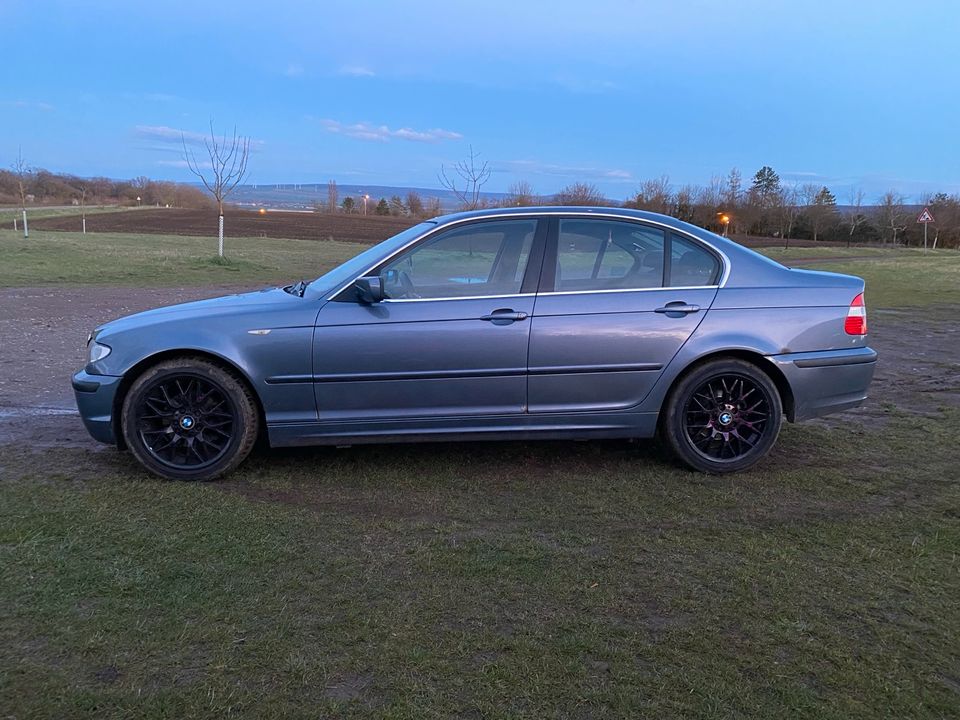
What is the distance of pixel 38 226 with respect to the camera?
143 ft

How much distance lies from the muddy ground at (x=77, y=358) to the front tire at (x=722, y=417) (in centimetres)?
153

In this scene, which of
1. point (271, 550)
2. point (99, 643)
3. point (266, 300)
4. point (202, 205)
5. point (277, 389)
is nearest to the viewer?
point (99, 643)

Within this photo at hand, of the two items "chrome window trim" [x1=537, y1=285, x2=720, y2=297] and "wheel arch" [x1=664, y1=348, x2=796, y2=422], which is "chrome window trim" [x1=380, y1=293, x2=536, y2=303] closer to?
"chrome window trim" [x1=537, y1=285, x2=720, y2=297]

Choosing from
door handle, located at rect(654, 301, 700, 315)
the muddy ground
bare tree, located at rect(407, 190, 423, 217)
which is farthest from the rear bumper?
bare tree, located at rect(407, 190, 423, 217)

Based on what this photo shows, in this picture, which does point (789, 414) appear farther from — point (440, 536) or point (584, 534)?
point (440, 536)

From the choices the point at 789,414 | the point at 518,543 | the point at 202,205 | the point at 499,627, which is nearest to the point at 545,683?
the point at 499,627

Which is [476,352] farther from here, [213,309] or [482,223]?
[213,309]

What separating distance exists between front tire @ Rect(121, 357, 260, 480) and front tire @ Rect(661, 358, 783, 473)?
2.55 m

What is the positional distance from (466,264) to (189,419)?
187 centimetres

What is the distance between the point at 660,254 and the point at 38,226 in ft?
156

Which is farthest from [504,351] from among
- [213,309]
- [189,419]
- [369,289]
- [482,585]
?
[189,419]

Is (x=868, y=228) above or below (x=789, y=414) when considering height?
above

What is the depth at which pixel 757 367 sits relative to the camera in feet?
15.4

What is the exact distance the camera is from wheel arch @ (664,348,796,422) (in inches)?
182
